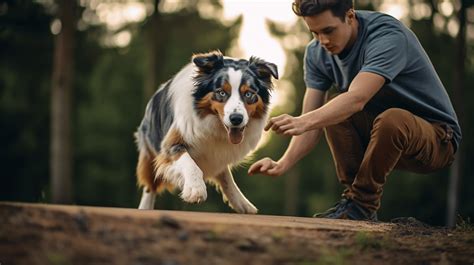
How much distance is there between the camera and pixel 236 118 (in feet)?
16.7

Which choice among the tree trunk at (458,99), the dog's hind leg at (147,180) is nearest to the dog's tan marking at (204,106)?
the dog's hind leg at (147,180)

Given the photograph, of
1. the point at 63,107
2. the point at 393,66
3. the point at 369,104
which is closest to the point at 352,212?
the point at 369,104

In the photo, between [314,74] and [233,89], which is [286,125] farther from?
[314,74]

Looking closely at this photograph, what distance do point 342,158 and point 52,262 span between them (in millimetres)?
3381

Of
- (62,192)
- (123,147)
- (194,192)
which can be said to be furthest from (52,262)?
(123,147)

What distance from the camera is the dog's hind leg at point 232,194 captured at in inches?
239

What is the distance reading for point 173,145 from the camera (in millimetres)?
5645

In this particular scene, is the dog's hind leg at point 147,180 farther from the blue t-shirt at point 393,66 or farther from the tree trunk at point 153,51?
the tree trunk at point 153,51

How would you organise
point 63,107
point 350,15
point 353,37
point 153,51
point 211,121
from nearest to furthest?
point 350,15 → point 353,37 → point 211,121 → point 63,107 → point 153,51

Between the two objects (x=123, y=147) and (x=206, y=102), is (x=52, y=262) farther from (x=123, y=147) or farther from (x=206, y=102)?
(x=123, y=147)

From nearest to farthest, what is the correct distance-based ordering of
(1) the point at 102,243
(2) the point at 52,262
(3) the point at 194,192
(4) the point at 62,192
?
(2) the point at 52,262, (1) the point at 102,243, (3) the point at 194,192, (4) the point at 62,192

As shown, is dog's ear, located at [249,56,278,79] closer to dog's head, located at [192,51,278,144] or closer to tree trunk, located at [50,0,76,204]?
dog's head, located at [192,51,278,144]

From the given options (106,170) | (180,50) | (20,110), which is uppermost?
(180,50)

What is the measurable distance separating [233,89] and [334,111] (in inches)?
44.2
